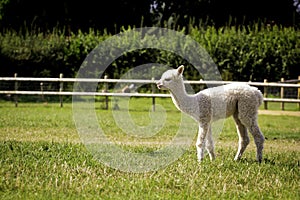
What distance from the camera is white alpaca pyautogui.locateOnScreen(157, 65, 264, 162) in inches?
286

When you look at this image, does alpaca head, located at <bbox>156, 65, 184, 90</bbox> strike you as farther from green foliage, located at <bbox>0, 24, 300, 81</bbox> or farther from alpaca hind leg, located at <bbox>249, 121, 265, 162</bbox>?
green foliage, located at <bbox>0, 24, 300, 81</bbox>

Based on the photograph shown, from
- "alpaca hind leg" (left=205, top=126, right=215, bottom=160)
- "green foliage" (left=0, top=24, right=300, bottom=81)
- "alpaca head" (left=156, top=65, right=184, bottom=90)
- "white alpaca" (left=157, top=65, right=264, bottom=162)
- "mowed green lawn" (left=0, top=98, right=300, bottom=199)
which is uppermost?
"green foliage" (left=0, top=24, right=300, bottom=81)

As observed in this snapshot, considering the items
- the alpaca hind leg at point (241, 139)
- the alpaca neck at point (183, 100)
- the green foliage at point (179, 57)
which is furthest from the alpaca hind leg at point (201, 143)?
the green foliage at point (179, 57)

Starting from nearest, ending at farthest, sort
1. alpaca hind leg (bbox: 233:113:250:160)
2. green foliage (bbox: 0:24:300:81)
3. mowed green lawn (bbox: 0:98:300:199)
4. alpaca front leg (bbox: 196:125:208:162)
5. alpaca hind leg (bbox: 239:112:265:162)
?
mowed green lawn (bbox: 0:98:300:199) < alpaca front leg (bbox: 196:125:208:162) < alpaca hind leg (bbox: 239:112:265:162) < alpaca hind leg (bbox: 233:113:250:160) < green foliage (bbox: 0:24:300:81)

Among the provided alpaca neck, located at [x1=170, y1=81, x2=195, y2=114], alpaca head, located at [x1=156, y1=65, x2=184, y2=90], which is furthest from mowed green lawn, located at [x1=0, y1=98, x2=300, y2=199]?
alpaca head, located at [x1=156, y1=65, x2=184, y2=90]

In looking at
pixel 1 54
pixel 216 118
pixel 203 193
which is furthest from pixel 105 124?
pixel 1 54

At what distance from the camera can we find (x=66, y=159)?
22.5 feet

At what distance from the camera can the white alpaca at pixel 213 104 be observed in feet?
23.8

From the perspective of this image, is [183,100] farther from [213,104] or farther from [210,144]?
[210,144]

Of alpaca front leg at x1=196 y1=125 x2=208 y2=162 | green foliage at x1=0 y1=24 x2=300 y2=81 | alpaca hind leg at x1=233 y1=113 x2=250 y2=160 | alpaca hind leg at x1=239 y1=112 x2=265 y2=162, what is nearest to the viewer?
alpaca front leg at x1=196 y1=125 x2=208 y2=162

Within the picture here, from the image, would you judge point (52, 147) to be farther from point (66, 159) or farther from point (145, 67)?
point (145, 67)

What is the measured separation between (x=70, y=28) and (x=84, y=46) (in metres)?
8.68

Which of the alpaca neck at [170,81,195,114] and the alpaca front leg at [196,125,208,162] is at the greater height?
the alpaca neck at [170,81,195,114]

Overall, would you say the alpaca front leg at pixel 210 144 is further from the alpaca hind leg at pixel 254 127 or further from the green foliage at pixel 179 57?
the green foliage at pixel 179 57
